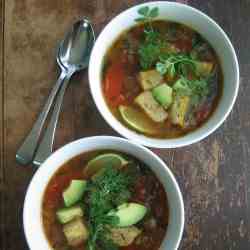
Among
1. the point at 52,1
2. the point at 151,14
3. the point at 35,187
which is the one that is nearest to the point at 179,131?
the point at 151,14

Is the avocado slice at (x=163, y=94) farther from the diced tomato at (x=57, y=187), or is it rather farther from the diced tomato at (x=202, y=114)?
the diced tomato at (x=57, y=187)

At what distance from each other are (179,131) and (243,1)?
24.3 inches

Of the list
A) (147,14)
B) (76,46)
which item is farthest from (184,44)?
(76,46)

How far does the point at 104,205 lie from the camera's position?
70.7 inches

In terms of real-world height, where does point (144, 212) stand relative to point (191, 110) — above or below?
below

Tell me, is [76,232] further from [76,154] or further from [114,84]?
[114,84]

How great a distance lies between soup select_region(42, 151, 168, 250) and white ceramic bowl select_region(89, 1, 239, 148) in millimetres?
120

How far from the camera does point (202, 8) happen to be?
2064mm

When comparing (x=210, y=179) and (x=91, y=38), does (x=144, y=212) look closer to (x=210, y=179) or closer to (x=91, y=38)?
(x=210, y=179)

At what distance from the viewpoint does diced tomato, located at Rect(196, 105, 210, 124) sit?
1.92m

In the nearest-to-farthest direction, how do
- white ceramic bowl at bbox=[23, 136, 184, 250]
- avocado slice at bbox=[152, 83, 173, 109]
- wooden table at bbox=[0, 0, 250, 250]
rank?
white ceramic bowl at bbox=[23, 136, 184, 250]
avocado slice at bbox=[152, 83, 173, 109]
wooden table at bbox=[0, 0, 250, 250]

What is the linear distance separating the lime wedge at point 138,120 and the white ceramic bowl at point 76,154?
4.5 inches

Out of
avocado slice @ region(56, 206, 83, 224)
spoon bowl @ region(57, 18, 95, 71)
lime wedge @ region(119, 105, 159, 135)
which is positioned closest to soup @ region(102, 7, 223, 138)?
lime wedge @ region(119, 105, 159, 135)

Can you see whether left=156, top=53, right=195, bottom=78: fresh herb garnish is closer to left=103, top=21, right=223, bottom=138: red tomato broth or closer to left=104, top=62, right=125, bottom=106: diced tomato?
left=103, top=21, right=223, bottom=138: red tomato broth
